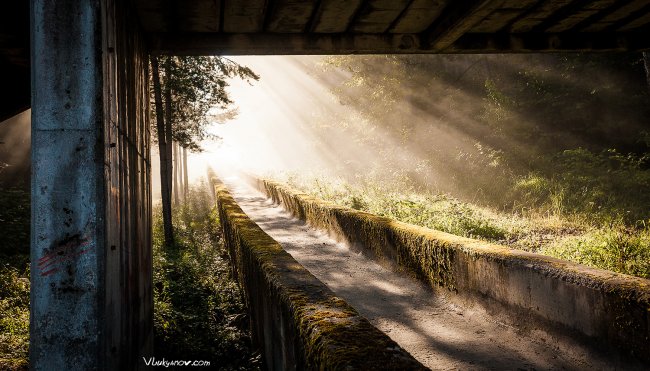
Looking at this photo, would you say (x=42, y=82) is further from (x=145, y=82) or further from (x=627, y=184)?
(x=627, y=184)

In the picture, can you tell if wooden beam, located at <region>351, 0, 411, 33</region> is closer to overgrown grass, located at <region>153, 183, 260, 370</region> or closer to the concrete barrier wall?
the concrete barrier wall

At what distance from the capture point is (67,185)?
8.70ft

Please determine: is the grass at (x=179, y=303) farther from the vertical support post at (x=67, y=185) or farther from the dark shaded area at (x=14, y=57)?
the dark shaded area at (x=14, y=57)

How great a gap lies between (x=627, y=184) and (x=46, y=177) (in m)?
13.6

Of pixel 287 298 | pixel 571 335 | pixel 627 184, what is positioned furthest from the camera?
pixel 627 184

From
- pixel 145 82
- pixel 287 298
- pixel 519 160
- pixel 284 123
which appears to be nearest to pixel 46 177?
pixel 287 298

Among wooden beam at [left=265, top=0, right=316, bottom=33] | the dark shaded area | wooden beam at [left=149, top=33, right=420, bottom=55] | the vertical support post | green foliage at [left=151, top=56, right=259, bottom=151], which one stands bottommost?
the vertical support post

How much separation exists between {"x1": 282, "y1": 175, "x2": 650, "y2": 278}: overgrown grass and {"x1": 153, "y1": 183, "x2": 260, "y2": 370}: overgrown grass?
16.0 ft

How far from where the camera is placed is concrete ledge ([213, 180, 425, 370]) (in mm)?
2236

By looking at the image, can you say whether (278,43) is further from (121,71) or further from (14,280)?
(14,280)

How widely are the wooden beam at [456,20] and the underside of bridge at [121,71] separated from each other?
20 mm

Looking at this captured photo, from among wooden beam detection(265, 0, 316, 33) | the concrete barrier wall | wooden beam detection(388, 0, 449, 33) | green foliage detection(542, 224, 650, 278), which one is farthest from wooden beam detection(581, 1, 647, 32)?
wooden beam detection(265, 0, 316, 33)

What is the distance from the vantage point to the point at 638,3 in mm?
4273

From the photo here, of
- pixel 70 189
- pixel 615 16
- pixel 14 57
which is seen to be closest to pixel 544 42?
pixel 615 16
